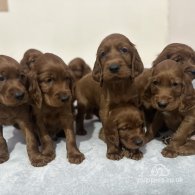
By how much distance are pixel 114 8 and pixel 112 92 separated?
1.79 metres

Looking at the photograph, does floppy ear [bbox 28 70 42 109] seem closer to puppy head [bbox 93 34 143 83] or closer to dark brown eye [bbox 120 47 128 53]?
puppy head [bbox 93 34 143 83]

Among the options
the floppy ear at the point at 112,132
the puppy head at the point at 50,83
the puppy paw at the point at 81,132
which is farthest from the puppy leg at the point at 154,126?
the puppy head at the point at 50,83

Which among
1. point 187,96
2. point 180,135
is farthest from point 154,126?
point 187,96

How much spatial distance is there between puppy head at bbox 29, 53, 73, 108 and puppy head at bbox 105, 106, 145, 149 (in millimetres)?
353

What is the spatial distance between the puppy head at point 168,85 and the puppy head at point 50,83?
59 centimetres

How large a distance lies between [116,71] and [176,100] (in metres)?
0.44

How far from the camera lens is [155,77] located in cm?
236

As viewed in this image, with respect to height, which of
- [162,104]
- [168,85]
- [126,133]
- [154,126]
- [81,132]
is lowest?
[81,132]

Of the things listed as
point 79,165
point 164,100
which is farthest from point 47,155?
point 164,100

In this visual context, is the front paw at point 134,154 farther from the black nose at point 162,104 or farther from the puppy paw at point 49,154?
the puppy paw at point 49,154

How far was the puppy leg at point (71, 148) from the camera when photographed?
7.76 feet

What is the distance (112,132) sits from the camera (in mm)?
2361
